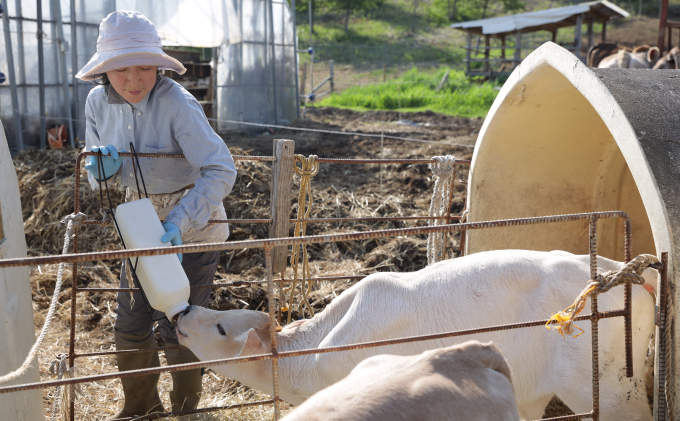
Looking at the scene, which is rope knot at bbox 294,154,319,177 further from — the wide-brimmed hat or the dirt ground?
the wide-brimmed hat

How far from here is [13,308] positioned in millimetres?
3076

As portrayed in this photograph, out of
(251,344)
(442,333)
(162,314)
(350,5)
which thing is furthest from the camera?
(350,5)

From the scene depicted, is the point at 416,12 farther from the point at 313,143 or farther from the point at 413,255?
the point at 413,255

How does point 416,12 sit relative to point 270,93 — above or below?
above

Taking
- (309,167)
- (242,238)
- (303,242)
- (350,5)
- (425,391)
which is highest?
(350,5)

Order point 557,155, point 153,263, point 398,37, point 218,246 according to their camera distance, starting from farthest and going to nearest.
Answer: point 398,37
point 557,155
point 153,263
point 218,246

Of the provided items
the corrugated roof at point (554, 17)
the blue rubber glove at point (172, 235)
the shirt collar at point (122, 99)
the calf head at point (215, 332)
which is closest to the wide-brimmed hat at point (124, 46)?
the shirt collar at point (122, 99)

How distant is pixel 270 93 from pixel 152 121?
433 inches

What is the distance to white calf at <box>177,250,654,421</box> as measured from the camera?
2.87 metres

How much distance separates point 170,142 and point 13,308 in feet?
3.74

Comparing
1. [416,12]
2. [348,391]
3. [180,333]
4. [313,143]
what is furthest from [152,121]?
[416,12]

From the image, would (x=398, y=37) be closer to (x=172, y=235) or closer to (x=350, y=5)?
(x=350, y=5)

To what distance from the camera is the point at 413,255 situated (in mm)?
6246

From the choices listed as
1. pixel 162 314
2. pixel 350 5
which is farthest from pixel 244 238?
pixel 350 5
